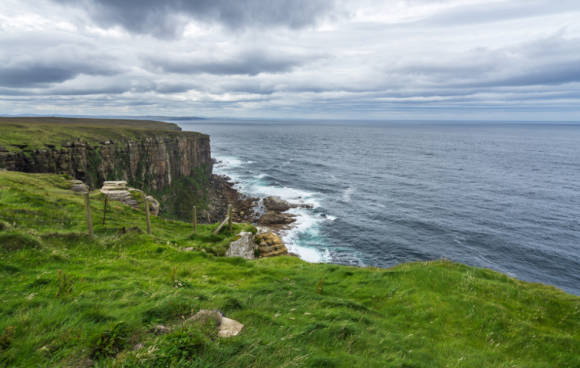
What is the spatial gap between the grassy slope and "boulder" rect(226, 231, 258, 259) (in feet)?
19.3

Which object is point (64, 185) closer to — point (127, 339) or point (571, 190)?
point (127, 339)

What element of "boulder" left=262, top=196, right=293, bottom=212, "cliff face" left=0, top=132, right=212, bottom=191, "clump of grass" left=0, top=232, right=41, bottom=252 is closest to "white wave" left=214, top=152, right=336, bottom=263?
"boulder" left=262, top=196, right=293, bottom=212

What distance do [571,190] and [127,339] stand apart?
108 m

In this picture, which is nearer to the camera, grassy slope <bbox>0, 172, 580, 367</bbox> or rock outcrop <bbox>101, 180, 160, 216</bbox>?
grassy slope <bbox>0, 172, 580, 367</bbox>

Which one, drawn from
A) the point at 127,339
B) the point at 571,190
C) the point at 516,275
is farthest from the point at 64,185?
the point at 571,190

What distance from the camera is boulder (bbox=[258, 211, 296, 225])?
58.8 metres

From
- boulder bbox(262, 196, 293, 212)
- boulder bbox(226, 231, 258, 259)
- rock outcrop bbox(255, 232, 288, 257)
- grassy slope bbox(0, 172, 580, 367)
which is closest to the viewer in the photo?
grassy slope bbox(0, 172, 580, 367)

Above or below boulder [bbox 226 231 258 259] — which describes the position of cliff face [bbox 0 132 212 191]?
above

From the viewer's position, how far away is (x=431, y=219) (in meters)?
55.9

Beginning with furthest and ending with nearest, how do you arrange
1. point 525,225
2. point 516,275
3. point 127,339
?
point 525,225
point 516,275
point 127,339

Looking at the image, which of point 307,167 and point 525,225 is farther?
point 307,167

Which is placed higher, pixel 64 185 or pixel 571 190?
pixel 64 185

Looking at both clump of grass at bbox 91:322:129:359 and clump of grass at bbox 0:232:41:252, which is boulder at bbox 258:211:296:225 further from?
clump of grass at bbox 91:322:129:359

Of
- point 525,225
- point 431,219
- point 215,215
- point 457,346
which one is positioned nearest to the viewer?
point 457,346
